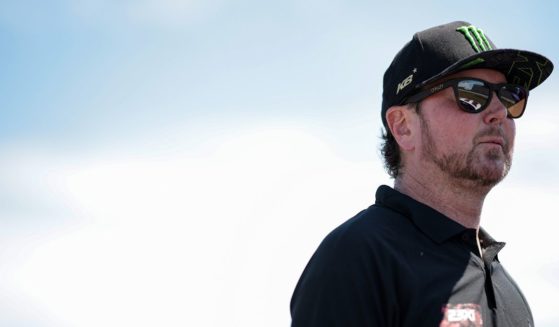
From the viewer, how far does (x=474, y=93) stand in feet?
13.4

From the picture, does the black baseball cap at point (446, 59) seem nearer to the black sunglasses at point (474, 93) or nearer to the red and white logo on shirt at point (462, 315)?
the black sunglasses at point (474, 93)

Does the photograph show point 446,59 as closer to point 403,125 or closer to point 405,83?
point 405,83

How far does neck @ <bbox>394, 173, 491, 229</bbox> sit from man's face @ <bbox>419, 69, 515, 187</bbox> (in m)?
0.05

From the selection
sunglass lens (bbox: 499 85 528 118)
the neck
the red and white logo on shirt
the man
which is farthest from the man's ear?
the red and white logo on shirt

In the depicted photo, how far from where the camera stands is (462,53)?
4074 mm

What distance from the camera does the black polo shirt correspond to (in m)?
3.23

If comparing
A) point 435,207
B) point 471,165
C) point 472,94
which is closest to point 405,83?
point 472,94

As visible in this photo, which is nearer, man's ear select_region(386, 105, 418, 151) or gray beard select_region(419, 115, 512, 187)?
gray beard select_region(419, 115, 512, 187)

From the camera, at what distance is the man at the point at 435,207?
327 centimetres

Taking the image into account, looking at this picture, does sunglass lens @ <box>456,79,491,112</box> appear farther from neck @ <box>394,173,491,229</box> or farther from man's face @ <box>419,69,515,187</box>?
neck @ <box>394,173,491,229</box>

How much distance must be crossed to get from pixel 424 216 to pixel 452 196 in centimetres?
32

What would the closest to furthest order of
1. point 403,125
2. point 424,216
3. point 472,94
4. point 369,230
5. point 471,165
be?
point 369,230
point 424,216
point 471,165
point 472,94
point 403,125

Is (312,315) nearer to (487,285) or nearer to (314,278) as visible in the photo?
(314,278)

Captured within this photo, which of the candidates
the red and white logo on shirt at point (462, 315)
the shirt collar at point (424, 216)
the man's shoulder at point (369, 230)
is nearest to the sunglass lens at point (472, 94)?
the shirt collar at point (424, 216)
